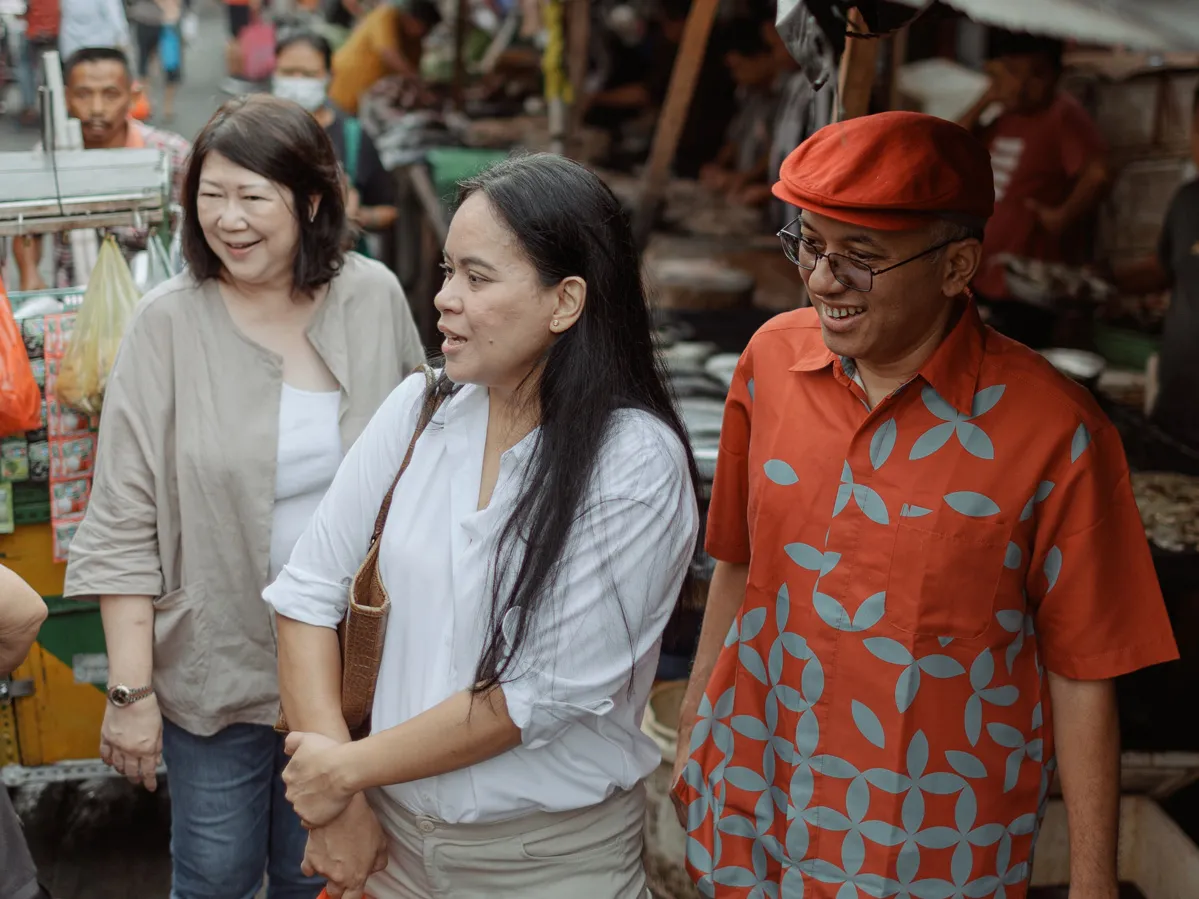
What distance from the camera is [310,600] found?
1835mm

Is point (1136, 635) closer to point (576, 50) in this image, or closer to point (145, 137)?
point (145, 137)

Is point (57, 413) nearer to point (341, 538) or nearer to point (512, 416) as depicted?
point (341, 538)

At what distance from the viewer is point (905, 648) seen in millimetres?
1810

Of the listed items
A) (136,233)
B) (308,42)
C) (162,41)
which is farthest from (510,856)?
(162,41)

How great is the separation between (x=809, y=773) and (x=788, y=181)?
0.89 metres

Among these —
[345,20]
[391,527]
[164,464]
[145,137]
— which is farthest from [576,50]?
[345,20]

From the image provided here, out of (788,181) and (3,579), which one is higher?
(788,181)

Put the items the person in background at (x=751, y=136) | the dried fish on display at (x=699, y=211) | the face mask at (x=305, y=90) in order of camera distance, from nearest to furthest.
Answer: the face mask at (x=305, y=90) → the dried fish on display at (x=699, y=211) → the person in background at (x=751, y=136)

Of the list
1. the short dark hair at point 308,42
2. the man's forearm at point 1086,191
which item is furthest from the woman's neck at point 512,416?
the man's forearm at point 1086,191

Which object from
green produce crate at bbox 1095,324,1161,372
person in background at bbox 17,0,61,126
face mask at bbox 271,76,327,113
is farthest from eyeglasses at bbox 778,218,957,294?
person in background at bbox 17,0,61,126

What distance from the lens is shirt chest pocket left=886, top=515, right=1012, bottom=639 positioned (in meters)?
1.77

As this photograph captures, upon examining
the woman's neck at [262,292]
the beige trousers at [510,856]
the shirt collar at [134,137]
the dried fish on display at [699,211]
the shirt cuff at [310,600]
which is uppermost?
the shirt collar at [134,137]

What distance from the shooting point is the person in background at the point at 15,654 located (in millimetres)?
1912

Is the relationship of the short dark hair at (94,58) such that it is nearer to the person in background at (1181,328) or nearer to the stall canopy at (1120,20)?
the stall canopy at (1120,20)
